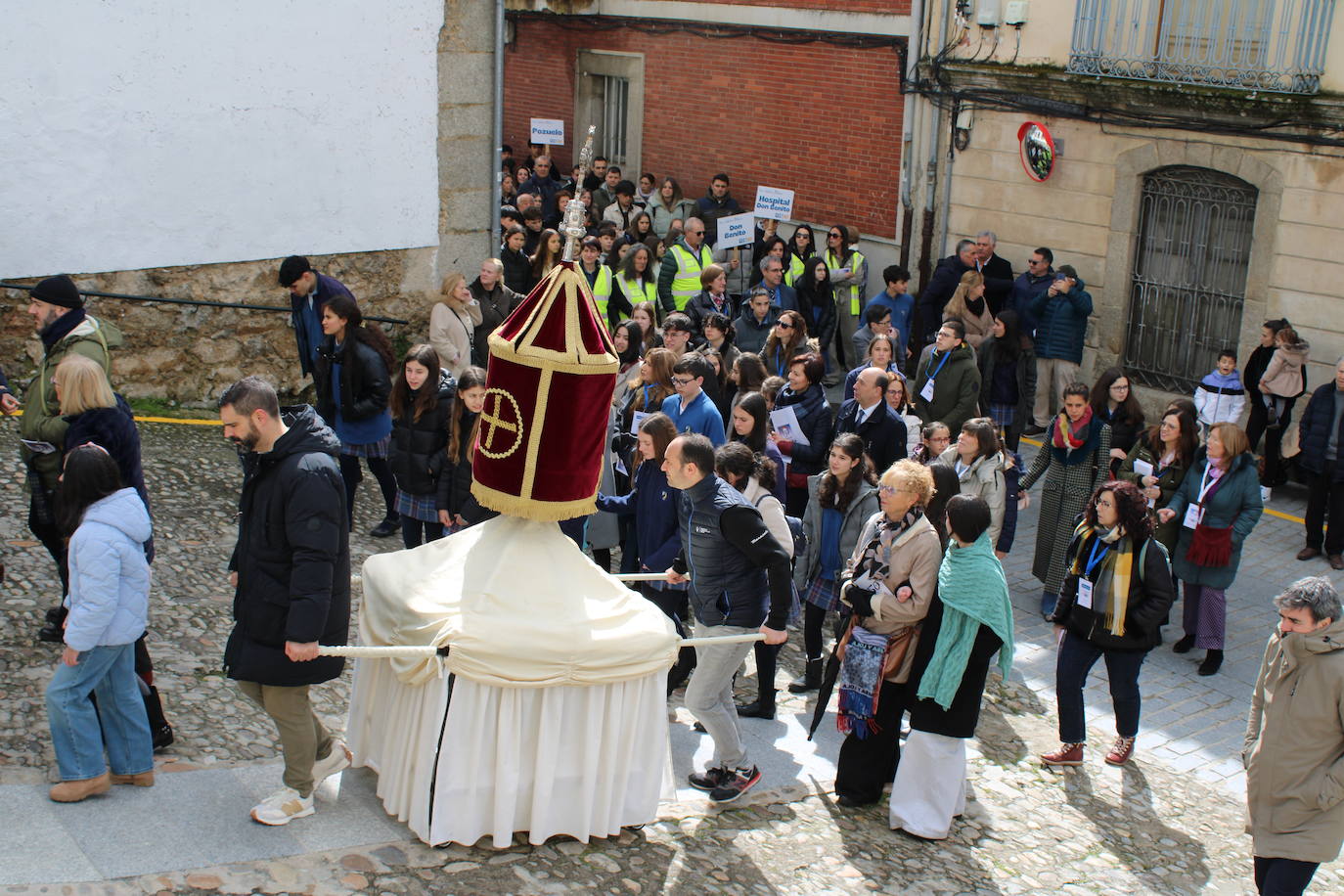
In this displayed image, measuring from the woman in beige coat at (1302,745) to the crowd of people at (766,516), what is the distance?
0.8 inches

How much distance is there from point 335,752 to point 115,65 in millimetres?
6573

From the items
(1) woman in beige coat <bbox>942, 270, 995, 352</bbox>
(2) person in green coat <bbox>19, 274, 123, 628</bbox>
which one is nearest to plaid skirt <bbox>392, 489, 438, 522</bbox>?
(2) person in green coat <bbox>19, 274, 123, 628</bbox>

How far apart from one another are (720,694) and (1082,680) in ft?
6.42

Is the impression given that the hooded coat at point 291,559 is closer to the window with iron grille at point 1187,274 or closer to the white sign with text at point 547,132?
the window with iron grille at point 1187,274

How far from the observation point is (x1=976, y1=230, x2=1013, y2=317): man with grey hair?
46.4 ft

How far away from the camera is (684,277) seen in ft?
46.2

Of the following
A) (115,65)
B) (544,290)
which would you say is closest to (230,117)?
(115,65)

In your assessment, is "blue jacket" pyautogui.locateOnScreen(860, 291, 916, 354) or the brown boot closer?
the brown boot

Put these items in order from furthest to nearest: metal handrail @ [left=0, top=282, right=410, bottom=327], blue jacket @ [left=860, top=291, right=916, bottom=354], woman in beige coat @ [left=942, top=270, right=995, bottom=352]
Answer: blue jacket @ [left=860, top=291, right=916, bottom=354]
woman in beige coat @ [left=942, top=270, right=995, bottom=352]
metal handrail @ [left=0, top=282, right=410, bottom=327]

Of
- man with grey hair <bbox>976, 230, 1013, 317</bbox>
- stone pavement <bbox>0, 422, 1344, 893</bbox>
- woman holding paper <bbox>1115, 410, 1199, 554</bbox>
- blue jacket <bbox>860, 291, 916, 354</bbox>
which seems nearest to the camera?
stone pavement <bbox>0, 422, 1344, 893</bbox>

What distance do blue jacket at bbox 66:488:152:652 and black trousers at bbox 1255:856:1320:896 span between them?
4.37 metres

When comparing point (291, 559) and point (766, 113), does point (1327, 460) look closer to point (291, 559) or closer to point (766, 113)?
point (291, 559)

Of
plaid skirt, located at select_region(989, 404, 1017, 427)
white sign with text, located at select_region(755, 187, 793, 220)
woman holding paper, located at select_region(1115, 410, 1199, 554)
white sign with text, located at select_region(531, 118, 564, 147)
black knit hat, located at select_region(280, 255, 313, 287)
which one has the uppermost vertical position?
white sign with text, located at select_region(531, 118, 564, 147)

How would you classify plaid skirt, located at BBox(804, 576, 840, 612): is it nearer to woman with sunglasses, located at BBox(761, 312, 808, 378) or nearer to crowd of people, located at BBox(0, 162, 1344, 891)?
crowd of people, located at BBox(0, 162, 1344, 891)
